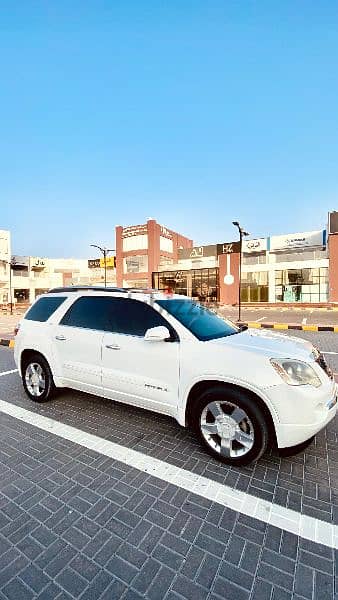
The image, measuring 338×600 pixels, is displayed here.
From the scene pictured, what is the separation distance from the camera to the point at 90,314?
13.9 feet

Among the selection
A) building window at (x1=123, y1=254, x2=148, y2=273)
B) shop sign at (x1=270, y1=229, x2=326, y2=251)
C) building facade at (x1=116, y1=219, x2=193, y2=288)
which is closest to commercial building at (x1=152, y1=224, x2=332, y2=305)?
shop sign at (x1=270, y1=229, x2=326, y2=251)

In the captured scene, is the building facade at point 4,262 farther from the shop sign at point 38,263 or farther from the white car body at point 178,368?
the white car body at point 178,368

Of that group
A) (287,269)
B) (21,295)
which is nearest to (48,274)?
(21,295)

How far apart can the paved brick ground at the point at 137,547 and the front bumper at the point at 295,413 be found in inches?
31.8

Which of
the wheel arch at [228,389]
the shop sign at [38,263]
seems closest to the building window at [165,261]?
the shop sign at [38,263]

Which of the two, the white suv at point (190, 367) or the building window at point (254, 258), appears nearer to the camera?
the white suv at point (190, 367)

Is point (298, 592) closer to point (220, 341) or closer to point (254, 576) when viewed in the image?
point (254, 576)

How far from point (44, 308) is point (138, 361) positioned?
2275 millimetres

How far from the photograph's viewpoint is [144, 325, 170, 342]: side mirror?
3.24 m

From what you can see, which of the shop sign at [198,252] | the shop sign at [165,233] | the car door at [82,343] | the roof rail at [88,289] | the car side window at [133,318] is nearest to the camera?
the car side window at [133,318]

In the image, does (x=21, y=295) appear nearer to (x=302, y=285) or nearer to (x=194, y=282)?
(x=194, y=282)

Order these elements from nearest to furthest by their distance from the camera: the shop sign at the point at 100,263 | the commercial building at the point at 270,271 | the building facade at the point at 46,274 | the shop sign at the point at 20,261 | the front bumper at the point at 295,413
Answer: the front bumper at the point at 295,413
the commercial building at the point at 270,271
the shop sign at the point at 100,263
the shop sign at the point at 20,261
the building facade at the point at 46,274

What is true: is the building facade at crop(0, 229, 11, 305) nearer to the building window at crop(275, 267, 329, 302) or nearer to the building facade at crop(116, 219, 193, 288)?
the building facade at crop(116, 219, 193, 288)

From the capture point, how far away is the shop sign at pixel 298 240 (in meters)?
33.4
